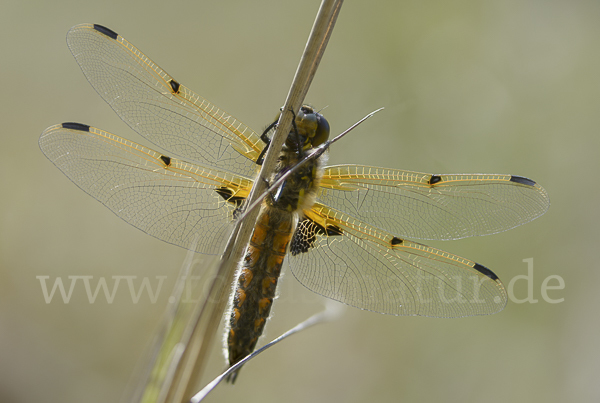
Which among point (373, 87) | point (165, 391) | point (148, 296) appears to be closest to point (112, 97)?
point (165, 391)

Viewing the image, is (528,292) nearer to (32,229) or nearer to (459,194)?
(459,194)

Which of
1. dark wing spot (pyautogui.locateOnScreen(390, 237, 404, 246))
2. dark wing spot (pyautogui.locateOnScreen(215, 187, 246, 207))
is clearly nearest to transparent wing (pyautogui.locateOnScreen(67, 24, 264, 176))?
dark wing spot (pyautogui.locateOnScreen(215, 187, 246, 207))

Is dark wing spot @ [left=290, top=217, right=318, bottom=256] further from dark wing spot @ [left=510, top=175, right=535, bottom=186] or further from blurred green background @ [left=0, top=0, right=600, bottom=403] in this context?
blurred green background @ [left=0, top=0, right=600, bottom=403]

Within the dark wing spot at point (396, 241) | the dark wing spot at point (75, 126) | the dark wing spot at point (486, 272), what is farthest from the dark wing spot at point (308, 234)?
the dark wing spot at point (75, 126)

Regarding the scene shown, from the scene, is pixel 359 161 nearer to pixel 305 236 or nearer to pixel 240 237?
pixel 305 236

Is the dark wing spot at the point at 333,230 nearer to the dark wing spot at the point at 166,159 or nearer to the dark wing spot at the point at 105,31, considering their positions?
the dark wing spot at the point at 166,159
